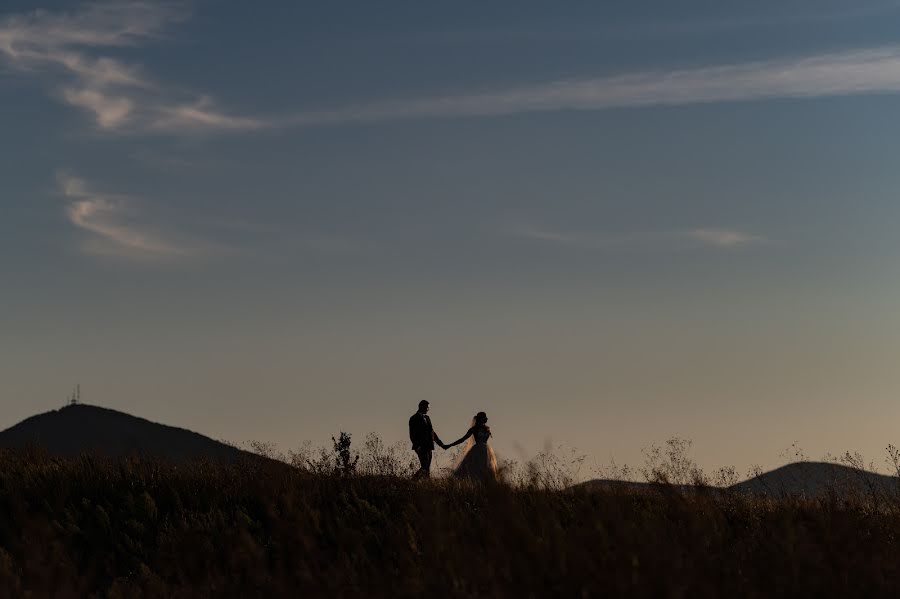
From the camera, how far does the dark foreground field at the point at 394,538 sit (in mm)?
7887

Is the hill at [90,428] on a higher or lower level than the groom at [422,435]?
higher

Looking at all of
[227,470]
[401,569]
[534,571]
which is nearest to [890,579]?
[534,571]

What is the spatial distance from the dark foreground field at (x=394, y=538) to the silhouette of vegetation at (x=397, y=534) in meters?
0.03

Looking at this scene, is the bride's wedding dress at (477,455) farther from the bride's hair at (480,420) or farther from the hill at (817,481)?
the hill at (817,481)

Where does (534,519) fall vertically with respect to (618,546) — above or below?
above

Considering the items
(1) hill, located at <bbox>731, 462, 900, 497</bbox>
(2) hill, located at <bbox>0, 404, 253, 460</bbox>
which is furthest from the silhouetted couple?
(2) hill, located at <bbox>0, 404, 253, 460</bbox>

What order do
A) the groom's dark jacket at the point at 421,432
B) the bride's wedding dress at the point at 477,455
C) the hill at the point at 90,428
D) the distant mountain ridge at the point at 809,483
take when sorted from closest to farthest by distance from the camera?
the distant mountain ridge at the point at 809,483 → the bride's wedding dress at the point at 477,455 → the groom's dark jacket at the point at 421,432 → the hill at the point at 90,428

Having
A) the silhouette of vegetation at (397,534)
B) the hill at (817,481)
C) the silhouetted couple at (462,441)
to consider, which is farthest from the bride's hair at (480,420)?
the hill at (817,481)

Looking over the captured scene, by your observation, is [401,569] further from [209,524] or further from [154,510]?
[154,510]

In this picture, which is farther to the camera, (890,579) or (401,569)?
(401,569)

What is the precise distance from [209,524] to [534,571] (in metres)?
6.43

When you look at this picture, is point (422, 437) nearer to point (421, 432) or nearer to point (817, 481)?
point (421, 432)

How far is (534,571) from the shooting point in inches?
319

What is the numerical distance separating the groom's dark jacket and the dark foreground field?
384cm
